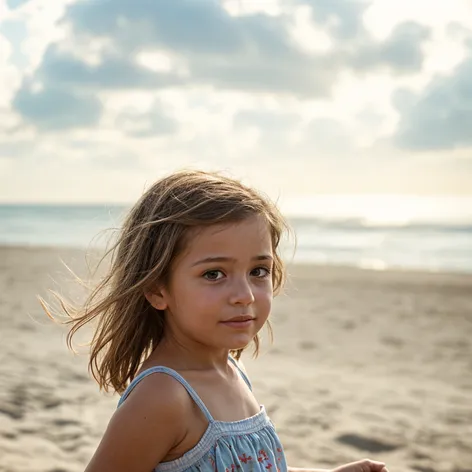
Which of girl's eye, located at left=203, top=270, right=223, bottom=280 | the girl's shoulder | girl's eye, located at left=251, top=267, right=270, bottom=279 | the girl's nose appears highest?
girl's eye, located at left=251, top=267, right=270, bottom=279

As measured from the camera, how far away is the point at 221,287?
214 centimetres

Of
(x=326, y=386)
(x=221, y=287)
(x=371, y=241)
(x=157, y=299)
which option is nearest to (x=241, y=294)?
(x=221, y=287)

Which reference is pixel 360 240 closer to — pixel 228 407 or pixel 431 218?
pixel 431 218

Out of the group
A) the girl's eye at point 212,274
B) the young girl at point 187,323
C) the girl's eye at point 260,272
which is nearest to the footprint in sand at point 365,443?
the young girl at point 187,323

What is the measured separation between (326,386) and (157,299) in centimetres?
401

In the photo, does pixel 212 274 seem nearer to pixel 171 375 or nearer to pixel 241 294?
pixel 241 294

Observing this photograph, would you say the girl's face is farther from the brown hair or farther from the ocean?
the ocean

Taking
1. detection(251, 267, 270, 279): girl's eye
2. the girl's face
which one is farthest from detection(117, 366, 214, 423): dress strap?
detection(251, 267, 270, 279): girl's eye

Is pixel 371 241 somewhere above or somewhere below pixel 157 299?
above

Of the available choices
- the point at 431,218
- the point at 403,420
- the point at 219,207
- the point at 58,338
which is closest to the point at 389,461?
the point at 403,420

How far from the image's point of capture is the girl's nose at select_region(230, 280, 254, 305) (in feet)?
7.00

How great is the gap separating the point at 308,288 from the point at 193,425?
1009 cm

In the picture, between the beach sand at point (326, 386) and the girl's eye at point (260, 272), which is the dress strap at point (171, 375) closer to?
the girl's eye at point (260, 272)

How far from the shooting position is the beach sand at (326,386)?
4375mm
